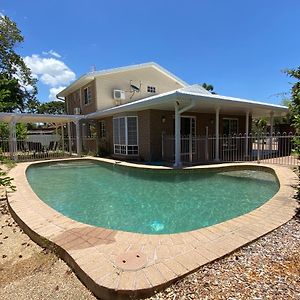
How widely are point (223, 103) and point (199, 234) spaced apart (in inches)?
362

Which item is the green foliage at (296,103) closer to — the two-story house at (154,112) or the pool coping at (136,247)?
the pool coping at (136,247)

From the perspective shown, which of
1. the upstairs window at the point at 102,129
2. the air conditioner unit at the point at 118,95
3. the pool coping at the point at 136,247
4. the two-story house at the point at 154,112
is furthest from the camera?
the upstairs window at the point at 102,129

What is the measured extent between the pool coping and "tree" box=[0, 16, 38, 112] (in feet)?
42.2

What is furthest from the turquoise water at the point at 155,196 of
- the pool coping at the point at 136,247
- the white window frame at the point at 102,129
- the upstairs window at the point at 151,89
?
the upstairs window at the point at 151,89

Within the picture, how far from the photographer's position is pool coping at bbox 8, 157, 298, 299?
2359 millimetres

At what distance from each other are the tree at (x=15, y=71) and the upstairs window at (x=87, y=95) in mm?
5161

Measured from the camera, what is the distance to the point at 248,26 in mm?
13656

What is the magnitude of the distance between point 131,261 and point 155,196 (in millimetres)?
4468

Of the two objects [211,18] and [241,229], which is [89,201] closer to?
[241,229]

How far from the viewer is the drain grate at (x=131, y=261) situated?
2.59 m

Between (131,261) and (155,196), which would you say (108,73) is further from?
(131,261)

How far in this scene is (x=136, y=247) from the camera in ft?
10.0

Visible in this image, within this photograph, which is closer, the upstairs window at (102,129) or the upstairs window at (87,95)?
the upstairs window at (102,129)

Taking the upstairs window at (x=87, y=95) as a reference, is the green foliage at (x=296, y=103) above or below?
below
